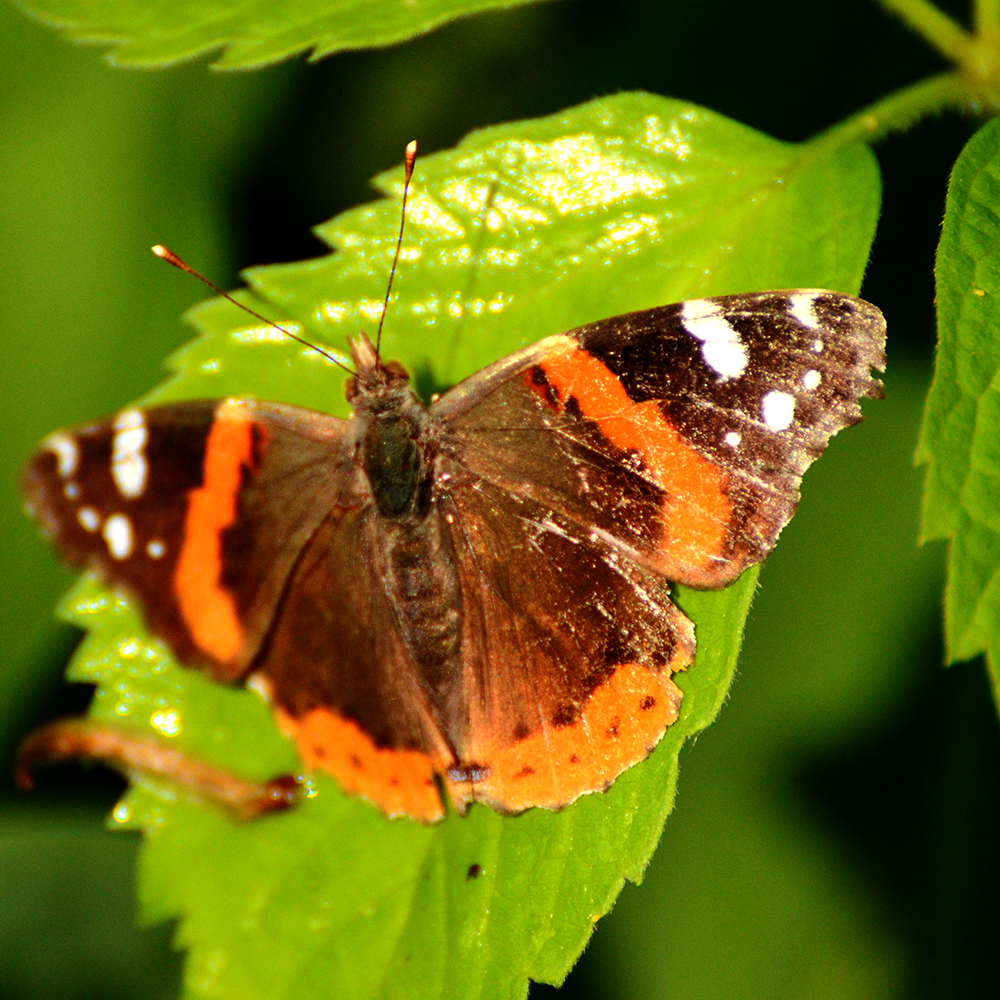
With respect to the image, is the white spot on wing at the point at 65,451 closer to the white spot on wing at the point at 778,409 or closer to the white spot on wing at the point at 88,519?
the white spot on wing at the point at 88,519

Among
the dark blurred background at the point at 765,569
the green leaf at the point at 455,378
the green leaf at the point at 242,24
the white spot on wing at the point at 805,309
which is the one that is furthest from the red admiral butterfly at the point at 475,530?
the dark blurred background at the point at 765,569

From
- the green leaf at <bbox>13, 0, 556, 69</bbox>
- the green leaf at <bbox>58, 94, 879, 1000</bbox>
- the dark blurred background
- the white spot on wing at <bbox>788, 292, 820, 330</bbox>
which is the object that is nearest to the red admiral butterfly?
the white spot on wing at <bbox>788, 292, 820, 330</bbox>

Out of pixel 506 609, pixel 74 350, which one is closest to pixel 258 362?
pixel 506 609

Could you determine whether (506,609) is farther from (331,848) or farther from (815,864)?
(815,864)

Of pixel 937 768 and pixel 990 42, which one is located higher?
pixel 990 42

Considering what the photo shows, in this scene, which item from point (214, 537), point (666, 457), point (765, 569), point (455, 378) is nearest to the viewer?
point (666, 457)

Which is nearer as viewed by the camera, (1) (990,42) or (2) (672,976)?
(1) (990,42)

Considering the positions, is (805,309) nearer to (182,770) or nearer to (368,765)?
(368,765)

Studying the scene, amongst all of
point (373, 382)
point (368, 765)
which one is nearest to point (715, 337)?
point (373, 382)
